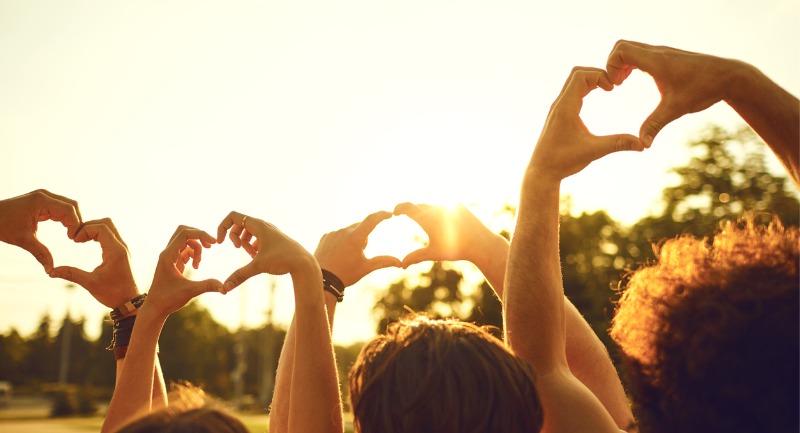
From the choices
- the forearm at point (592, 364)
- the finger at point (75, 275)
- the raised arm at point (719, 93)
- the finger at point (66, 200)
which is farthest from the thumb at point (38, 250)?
the raised arm at point (719, 93)

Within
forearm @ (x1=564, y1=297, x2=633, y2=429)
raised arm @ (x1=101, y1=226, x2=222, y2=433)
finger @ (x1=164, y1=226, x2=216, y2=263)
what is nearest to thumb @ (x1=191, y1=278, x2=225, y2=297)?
raised arm @ (x1=101, y1=226, x2=222, y2=433)

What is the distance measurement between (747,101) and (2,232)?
2.47m

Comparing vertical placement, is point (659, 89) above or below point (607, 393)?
above

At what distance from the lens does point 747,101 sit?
1.88 m

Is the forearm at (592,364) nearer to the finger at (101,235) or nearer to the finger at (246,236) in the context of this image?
the finger at (246,236)

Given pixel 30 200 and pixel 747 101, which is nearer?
pixel 747 101

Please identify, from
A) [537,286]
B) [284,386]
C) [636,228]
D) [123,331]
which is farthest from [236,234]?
[636,228]

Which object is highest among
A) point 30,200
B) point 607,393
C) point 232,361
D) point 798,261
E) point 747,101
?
point 747,101

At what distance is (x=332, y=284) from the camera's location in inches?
111

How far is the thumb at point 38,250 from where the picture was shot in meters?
2.81

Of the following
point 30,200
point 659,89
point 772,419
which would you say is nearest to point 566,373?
point 772,419

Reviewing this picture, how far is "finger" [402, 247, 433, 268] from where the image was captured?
2.76 m

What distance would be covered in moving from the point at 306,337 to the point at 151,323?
706mm

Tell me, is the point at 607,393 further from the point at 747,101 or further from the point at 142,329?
the point at 142,329
